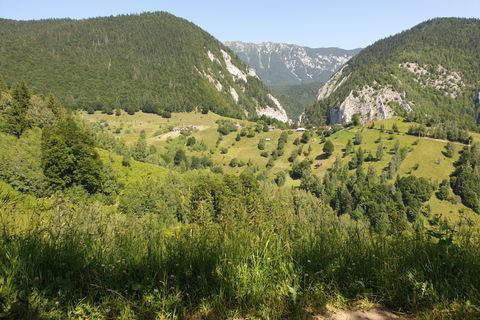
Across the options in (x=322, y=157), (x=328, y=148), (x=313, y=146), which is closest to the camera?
(x=328, y=148)

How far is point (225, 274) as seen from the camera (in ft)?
10.4

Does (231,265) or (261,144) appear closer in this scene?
(231,265)

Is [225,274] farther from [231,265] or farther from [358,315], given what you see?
[358,315]

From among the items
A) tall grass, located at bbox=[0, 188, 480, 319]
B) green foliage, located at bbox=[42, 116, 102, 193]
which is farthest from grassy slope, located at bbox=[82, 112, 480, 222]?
tall grass, located at bbox=[0, 188, 480, 319]

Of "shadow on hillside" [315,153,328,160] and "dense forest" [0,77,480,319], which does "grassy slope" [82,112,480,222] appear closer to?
"shadow on hillside" [315,153,328,160]

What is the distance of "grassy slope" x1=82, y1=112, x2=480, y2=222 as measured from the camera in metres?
93.9

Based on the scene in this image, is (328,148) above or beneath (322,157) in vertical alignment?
above

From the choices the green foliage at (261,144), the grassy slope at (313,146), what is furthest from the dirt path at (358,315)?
the green foliage at (261,144)

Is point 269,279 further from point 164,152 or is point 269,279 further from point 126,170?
point 164,152

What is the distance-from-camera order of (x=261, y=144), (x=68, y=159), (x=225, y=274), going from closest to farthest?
(x=225, y=274), (x=68, y=159), (x=261, y=144)

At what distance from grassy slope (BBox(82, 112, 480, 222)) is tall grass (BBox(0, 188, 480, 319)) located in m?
51.2

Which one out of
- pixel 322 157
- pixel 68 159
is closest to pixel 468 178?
pixel 322 157

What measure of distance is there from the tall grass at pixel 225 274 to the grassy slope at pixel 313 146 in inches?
2017

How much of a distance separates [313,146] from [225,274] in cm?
13200
